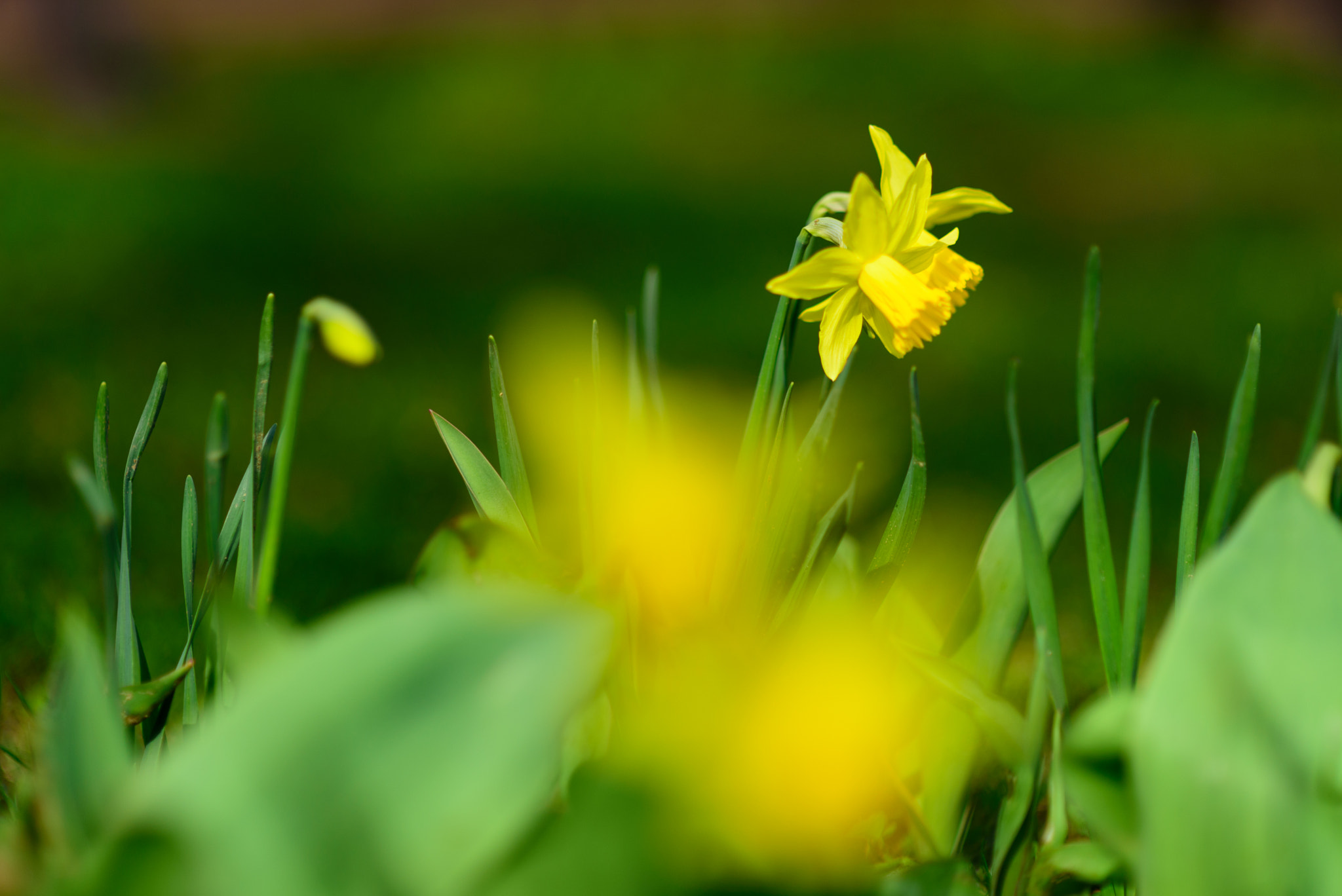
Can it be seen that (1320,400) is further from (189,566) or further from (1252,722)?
(189,566)

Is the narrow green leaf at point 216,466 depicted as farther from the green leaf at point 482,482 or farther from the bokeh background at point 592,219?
the bokeh background at point 592,219

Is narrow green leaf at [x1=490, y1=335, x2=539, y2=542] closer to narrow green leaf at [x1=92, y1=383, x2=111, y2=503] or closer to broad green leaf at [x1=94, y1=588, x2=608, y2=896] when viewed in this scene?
narrow green leaf at [x1=92, y1=383, x2=111, y2=503]

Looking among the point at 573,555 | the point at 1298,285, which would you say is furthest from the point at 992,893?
the point at 1298,285

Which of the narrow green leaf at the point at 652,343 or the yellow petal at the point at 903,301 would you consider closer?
the yellow petal at the point at 903,301

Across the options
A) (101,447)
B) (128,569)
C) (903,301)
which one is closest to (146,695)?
(128,569)

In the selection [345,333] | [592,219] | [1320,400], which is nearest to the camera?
[345,333]

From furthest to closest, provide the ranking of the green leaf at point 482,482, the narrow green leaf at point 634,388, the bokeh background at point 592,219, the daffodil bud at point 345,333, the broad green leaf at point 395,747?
the bokeh background at point 592,219, the narrow green leaf at point 634,388, the green leaf at point 482,482, the daffodil bud at point 345,333, the broad green leaf at point 395,747

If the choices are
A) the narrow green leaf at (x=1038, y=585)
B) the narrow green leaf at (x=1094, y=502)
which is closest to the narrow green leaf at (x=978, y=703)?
the narrow green leaf at (x=1038, y=585)
